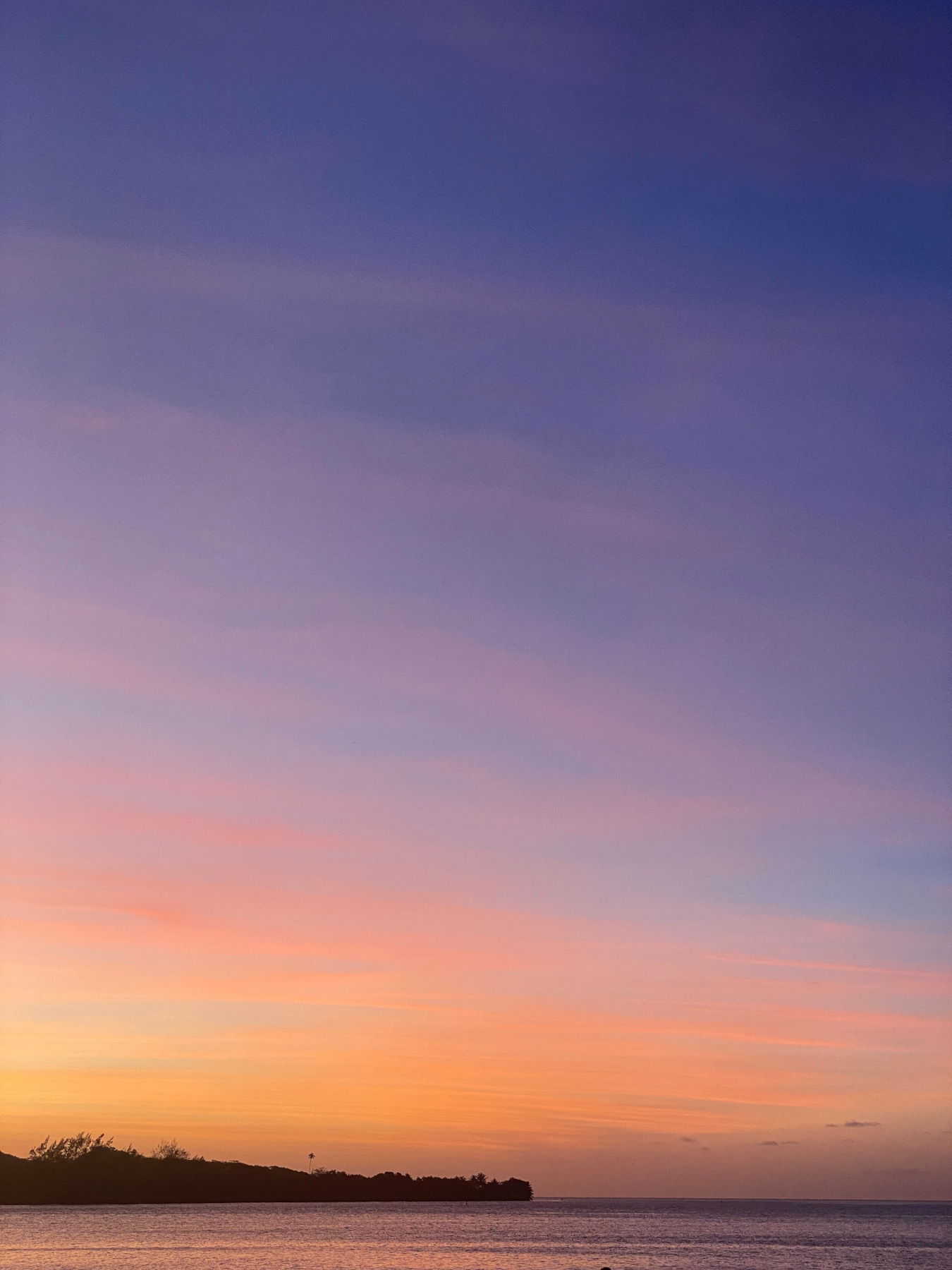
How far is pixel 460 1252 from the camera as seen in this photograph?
→ 12838cm

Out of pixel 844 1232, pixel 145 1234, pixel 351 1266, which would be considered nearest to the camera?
pixel 351 1266

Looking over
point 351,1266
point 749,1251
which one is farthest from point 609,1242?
point 351,1266

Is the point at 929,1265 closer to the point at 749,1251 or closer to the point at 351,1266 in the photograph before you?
the point at 749,1251

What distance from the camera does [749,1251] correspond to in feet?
436

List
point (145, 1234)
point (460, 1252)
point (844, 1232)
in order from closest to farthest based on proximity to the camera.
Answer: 1. point (460, 1252)
2. point (145, 1234)
3. point (844, 1232)

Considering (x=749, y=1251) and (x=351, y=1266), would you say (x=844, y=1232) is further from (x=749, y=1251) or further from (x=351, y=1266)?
(x=351, y=1266)

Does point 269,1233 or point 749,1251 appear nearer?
point 749,1251

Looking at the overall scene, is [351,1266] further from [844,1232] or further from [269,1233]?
[844,1232]

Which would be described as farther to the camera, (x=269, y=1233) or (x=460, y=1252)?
(x=269, y=1233)

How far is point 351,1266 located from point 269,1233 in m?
56.7

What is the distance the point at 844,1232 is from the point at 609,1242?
147 feet

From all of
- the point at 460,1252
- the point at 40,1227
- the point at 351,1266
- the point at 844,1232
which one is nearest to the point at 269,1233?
the point at 40,1227

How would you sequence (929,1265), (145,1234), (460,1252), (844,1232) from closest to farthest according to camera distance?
(929,1265), (460,1252), (145,1234), (844,1232)

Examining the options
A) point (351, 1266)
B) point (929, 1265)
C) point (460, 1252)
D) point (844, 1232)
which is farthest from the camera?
point (844, 1232)
